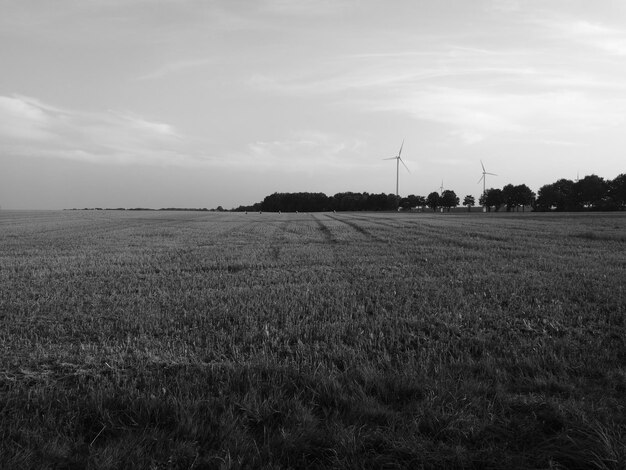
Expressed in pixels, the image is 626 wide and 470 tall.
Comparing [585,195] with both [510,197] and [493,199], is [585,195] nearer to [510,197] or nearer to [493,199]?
[510,197]

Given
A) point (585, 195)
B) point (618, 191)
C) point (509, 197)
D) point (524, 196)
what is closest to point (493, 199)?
point (509, 197)

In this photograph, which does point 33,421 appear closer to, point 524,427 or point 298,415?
point 298,415

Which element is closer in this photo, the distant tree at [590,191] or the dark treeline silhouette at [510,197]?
the distant tree at [590,191]

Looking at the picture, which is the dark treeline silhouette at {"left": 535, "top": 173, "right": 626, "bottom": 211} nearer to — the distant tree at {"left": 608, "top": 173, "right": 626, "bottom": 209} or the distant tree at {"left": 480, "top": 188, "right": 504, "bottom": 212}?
the distant tree at {"left": 608, "top": 173, "right": 626, "bottom": 209}

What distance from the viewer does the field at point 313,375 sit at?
3.63 meters

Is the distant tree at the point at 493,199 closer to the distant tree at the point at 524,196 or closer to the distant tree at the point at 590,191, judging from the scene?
the distant tree at the point at 524,196

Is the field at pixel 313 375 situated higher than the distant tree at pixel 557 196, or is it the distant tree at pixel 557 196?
the distant tree at pixel 557 196

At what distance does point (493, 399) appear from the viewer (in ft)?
14.9

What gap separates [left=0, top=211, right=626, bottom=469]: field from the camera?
3.63 metres

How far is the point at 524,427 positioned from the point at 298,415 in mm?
2190

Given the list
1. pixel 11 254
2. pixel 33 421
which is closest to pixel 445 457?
pixel 33 421

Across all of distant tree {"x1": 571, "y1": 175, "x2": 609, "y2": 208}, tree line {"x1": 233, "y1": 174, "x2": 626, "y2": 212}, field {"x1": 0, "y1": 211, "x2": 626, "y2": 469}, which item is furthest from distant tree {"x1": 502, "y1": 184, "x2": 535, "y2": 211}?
field {"x1": 0, "y1": 211, "x2": 626, "y2": 469}

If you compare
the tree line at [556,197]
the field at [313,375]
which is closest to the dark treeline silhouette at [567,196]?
the tree line at [556,197]

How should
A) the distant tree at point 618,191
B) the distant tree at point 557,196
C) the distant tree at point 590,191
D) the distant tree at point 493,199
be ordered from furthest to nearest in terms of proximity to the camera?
the distant tree at point 493,199, the distant tree at point 557,196, the distant tree at point 590,191, the distant tree at point 618,191
